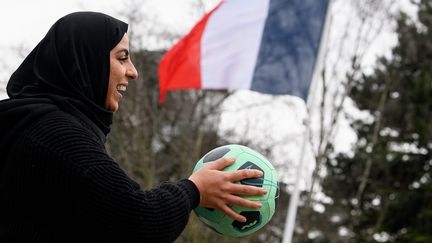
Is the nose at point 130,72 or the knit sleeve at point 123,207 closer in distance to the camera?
the knit sleeve at point 123,207

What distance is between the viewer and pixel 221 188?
103 inches

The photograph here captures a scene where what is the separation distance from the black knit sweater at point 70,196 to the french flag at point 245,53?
8.57 metres

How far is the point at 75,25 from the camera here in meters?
2.59

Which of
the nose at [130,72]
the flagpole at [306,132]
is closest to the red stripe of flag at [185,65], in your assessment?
the flagpole at [306,132]

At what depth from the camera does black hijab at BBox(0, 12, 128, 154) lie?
8.12 feet

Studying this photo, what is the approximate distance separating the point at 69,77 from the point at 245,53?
8985 mm

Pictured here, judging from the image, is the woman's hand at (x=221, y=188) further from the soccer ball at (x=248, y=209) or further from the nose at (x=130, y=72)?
the nose at (x=130, y=72)

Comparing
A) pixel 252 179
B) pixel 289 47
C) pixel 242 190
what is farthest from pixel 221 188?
pixel 289 47

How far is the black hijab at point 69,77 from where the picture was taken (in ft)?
8.12

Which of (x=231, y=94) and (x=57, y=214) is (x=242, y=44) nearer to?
(x=57, y=214)

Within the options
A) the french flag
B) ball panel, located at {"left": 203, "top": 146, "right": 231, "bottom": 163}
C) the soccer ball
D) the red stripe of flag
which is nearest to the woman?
the soccer ball

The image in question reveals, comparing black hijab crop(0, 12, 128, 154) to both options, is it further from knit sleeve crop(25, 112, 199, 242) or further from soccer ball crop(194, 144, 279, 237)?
soccer ball crop(194, 144, 279, 237)

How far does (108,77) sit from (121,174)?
392 mm

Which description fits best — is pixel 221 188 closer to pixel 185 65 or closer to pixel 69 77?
pixel 69 77
